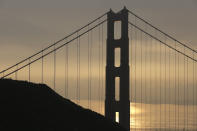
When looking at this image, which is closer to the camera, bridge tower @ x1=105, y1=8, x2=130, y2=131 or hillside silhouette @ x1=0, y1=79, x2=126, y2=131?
hillside silhouette @ x1=0, y1=79, x2=126, y2=131

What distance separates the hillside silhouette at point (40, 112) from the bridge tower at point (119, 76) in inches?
58.5

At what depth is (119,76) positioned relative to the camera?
4812 cm

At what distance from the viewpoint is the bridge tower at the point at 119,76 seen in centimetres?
4738

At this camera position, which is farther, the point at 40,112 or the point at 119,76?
the point at 119,76

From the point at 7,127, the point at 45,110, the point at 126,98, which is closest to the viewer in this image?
the point at 7,127

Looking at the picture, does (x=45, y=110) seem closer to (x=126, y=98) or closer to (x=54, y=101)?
(x=54, y=101)

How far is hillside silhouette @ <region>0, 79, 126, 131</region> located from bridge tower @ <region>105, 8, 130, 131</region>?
4.88 feet

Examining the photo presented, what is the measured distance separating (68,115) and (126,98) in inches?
258

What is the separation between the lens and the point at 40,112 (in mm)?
42594

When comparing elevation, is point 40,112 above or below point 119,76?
below

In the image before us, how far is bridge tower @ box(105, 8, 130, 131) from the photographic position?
47375 millimetres

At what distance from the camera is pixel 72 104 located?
49562 millimetres

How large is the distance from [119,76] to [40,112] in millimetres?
10185

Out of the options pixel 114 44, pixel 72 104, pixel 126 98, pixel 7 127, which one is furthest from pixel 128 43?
pixel 7 127
